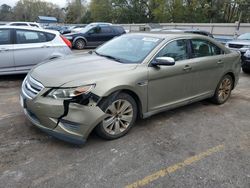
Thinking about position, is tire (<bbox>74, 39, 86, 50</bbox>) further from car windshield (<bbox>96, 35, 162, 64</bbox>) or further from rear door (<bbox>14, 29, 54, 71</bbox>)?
car windshield (<bbox>96, 35, 162, 64</bbox>)

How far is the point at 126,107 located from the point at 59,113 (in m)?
0.96

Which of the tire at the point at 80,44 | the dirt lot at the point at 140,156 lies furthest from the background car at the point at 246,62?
the tire at the point at 80,44

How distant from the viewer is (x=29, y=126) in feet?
12.7

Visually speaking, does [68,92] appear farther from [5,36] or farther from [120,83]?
[5,36]

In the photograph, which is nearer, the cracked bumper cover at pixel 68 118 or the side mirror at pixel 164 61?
the cracked bumper cover at pixel 68 118

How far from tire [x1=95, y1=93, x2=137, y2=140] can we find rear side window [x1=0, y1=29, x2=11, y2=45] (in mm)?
4121

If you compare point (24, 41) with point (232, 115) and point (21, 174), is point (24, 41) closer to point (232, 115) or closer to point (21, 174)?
point (21, 174)

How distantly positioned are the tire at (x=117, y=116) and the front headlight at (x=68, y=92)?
0.94ft

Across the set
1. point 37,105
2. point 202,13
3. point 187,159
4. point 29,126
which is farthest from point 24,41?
point 202,13

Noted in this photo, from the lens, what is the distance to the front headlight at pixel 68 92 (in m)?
3.11

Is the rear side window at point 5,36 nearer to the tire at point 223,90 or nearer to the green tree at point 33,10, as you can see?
Answer: the tire at point 223,90

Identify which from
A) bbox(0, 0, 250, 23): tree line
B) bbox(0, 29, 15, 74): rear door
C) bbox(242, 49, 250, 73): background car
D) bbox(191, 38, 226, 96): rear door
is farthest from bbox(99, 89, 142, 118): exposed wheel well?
bbox(0, 0, 250, 23): tree line

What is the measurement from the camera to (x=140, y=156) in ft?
10.5

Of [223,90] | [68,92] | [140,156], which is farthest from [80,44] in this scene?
[140,156]
